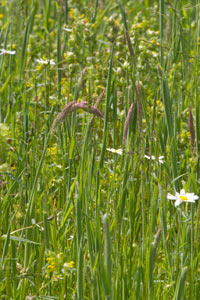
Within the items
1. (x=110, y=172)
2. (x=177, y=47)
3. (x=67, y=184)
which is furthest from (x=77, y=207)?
(x=177, y=47)

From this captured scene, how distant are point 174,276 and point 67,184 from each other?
51 centimetres

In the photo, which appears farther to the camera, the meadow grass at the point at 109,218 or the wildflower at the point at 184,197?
the wildflower at the point at 184,197

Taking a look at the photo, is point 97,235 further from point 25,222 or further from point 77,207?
point 25,222

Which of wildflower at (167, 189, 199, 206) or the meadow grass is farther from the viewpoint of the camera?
wildflower at (167, 189, 199, 206)

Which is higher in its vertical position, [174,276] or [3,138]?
[3,138]

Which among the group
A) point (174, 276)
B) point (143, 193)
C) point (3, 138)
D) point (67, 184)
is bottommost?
point (174, 276)

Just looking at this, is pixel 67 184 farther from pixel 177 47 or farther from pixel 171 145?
pixel 177 47

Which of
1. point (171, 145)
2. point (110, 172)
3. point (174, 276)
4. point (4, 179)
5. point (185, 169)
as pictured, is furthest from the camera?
point (185, 169)

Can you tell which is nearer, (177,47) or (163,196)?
(163,196)

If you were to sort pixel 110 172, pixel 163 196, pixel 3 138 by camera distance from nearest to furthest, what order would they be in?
1. pixel 3 138
2. pixel 163 196
3. pixel 110 172

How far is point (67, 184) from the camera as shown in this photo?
1666 mm

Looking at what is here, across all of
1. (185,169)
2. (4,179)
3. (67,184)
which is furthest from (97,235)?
(185,169)

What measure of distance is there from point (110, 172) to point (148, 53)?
56cm

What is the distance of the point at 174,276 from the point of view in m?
1.30
